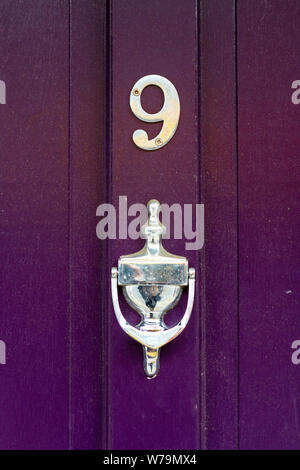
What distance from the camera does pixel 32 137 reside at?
0.56 meters

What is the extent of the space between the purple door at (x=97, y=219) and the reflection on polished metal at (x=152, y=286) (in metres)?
0.05

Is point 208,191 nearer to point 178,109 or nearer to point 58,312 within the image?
point 178,109

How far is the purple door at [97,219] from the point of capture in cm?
56

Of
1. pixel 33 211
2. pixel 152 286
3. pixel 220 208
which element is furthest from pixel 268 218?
pixel 33 211

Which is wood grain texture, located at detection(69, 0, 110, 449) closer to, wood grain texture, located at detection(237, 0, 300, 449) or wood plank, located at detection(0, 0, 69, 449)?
wood plank, located at detection(0, 0, 69, 449)

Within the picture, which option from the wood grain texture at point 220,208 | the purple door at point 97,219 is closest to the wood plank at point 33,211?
the purple door at point 97,219

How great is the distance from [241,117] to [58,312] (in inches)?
13.6

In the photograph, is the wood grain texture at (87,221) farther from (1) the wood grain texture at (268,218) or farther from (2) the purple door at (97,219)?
(1) the wood grain texture at (268,218)

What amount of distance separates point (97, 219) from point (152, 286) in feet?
0.38

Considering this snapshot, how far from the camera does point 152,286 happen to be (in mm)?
519

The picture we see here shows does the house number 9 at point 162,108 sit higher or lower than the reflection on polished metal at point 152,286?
higher

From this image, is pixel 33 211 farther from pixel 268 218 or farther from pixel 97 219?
pixel 268 218

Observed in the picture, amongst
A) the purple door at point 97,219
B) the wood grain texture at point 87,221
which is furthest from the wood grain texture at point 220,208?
the wood grain texture at point 87,221

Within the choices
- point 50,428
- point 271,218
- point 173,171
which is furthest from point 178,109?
point 50,428
